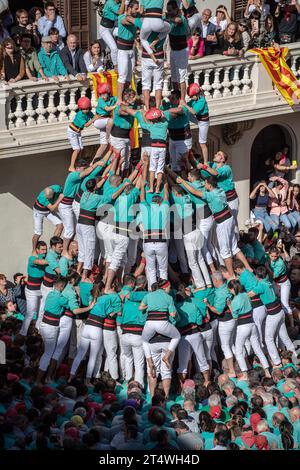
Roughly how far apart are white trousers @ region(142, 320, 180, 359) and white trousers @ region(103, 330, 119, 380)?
76 centimetres

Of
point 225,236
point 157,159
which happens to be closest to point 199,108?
point 157,159

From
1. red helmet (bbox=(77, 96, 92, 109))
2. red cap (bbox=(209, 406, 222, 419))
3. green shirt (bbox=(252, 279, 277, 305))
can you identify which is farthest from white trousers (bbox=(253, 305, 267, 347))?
red helmet (bbox=(77, 96, 92, 109))

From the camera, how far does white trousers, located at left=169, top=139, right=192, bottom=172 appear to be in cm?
2380

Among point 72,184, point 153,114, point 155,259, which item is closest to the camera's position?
point 153,114

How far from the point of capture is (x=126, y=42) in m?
23.6

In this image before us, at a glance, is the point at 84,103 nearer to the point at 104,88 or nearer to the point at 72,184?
the point at 104,88

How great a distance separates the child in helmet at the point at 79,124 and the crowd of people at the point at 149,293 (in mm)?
29

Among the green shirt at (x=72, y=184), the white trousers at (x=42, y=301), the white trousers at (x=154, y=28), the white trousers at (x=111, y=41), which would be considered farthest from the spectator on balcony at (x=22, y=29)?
the white trousers at (x=42, y=301)

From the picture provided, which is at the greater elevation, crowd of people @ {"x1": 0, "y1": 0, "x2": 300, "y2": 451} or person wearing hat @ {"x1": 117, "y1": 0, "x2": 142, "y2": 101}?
person wearing hat @ {"x1": 117, "y1": 0, "x2": 142, "y2": 101}

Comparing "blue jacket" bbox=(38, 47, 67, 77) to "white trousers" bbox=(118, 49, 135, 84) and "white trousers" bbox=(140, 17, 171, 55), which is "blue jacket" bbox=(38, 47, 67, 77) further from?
"white trousers" bbox=(140, 17, 171, 55)

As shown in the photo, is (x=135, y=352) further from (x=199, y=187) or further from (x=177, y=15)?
(x=177, y=15)

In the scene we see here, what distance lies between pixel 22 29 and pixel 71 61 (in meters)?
1.15

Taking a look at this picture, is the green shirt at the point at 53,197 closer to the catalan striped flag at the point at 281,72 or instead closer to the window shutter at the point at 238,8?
the catalan striped flag at the point at 281,72
